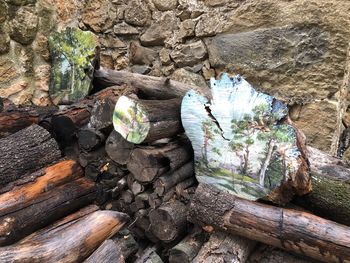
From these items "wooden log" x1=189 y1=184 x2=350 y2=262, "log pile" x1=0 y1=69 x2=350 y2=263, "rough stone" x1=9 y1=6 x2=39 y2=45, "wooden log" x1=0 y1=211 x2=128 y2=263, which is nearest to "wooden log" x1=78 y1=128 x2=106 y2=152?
"log pile" x1=0 y1=69 x2=350 y2=263

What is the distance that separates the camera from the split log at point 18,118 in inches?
82.5

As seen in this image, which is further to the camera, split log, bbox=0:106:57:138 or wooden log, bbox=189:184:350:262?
split log, bbox=0:106:57:138

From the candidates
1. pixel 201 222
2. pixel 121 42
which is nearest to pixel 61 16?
pixel 121 42

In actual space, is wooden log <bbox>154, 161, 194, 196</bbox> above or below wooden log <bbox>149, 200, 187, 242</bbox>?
above

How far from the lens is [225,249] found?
70.6 inches

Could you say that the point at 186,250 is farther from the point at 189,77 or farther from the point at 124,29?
the point at 124,29

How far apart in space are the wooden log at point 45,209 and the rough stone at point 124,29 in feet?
5.07

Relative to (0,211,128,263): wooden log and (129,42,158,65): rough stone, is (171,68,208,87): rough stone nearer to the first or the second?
(129,42,158,65): rough stone

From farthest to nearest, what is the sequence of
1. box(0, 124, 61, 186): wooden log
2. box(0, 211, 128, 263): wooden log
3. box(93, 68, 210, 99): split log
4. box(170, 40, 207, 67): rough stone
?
box(170, 40, 207, 67): rough stone → box(93, 68, 210, 99): split log → box(0, 124, 61, 186): wooden log → box(0, 211, 128, 263): wooden log

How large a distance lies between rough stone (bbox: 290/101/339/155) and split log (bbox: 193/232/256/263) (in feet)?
3.74

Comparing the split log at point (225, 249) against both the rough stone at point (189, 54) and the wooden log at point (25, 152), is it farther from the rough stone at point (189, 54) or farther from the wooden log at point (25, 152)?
the rough stone at point (189, 54)

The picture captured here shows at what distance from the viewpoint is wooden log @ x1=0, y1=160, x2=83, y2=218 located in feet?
5.65

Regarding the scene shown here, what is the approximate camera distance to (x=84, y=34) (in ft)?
9.05

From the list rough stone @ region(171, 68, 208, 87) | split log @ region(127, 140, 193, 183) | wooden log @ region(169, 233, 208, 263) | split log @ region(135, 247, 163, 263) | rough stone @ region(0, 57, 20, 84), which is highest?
rough stone @ region(0, 57, 20, 84)
